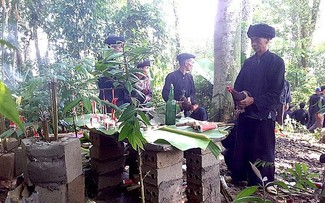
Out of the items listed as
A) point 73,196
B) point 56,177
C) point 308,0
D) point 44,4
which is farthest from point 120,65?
point 308,0

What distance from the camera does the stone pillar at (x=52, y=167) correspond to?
2.10m

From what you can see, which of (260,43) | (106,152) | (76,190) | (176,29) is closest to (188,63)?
(260,43)

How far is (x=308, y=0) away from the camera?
453 inches

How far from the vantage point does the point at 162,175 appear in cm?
228

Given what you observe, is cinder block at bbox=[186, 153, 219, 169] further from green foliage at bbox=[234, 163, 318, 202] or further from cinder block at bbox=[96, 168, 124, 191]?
cinder block at bbox=[96, 168, 124, 191]

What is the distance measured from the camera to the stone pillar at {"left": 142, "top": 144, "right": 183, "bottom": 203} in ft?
7.36

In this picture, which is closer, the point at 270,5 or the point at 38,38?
the point at 38,38

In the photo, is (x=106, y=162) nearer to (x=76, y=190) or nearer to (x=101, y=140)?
(x=101, y=140)

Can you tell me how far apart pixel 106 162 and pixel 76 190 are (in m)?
0.70

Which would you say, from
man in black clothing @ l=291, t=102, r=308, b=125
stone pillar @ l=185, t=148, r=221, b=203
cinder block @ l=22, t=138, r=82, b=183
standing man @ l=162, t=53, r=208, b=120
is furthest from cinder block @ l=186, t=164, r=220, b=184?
man in black clothing @ l=291, t=102, r=308, b=125

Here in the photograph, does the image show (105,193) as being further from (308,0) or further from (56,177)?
(308,0)

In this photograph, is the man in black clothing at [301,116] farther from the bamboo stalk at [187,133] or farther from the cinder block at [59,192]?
the cinder block at [59,192]

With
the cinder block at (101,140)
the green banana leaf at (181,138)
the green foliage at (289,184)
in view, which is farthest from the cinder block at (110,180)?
the green foliage at (289,184)

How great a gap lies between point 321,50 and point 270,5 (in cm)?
270
